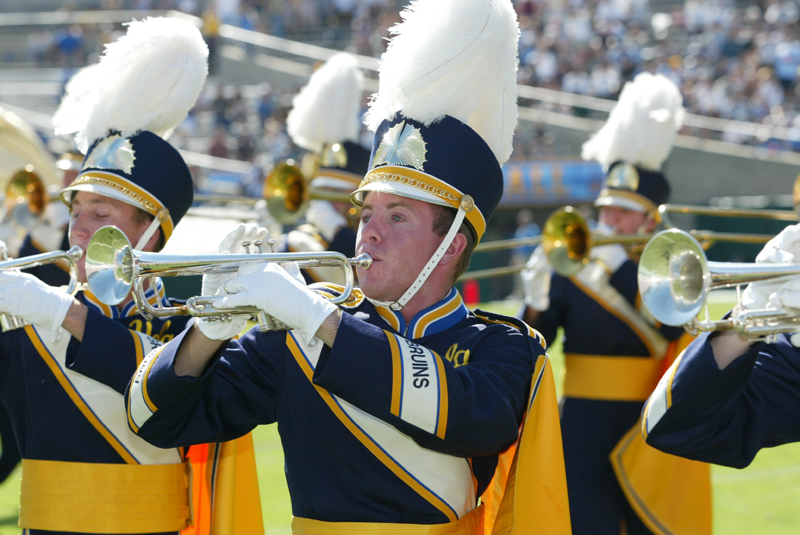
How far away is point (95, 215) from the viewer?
335 centimetres

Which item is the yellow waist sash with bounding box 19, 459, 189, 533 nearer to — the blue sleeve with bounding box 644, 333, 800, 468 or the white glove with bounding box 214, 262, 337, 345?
the white glove with bounding box 214, 262, 337, 345

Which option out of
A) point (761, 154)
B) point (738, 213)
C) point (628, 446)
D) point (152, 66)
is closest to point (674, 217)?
point (761, 154)

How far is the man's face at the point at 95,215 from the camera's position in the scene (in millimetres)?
3330

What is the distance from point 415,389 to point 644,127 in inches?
157

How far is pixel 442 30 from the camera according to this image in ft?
8.77

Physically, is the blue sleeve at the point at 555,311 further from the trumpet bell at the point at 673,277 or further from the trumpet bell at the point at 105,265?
the trumpet bell at the point at 105,265

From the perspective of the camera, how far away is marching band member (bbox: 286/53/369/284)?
6.55 meters

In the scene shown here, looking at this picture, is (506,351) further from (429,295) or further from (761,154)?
(761,154)

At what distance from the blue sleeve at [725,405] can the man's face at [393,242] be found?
0.72 m

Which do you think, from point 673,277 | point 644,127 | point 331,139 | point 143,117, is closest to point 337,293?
point 673,277

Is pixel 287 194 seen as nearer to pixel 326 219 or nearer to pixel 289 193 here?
pixel 289 193

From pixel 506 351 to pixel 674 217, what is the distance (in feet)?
49.7

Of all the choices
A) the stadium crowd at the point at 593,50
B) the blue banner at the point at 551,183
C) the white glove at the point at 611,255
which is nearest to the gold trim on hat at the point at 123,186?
the white glove at the point at 611,255

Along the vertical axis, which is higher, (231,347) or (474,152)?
(474,152)
